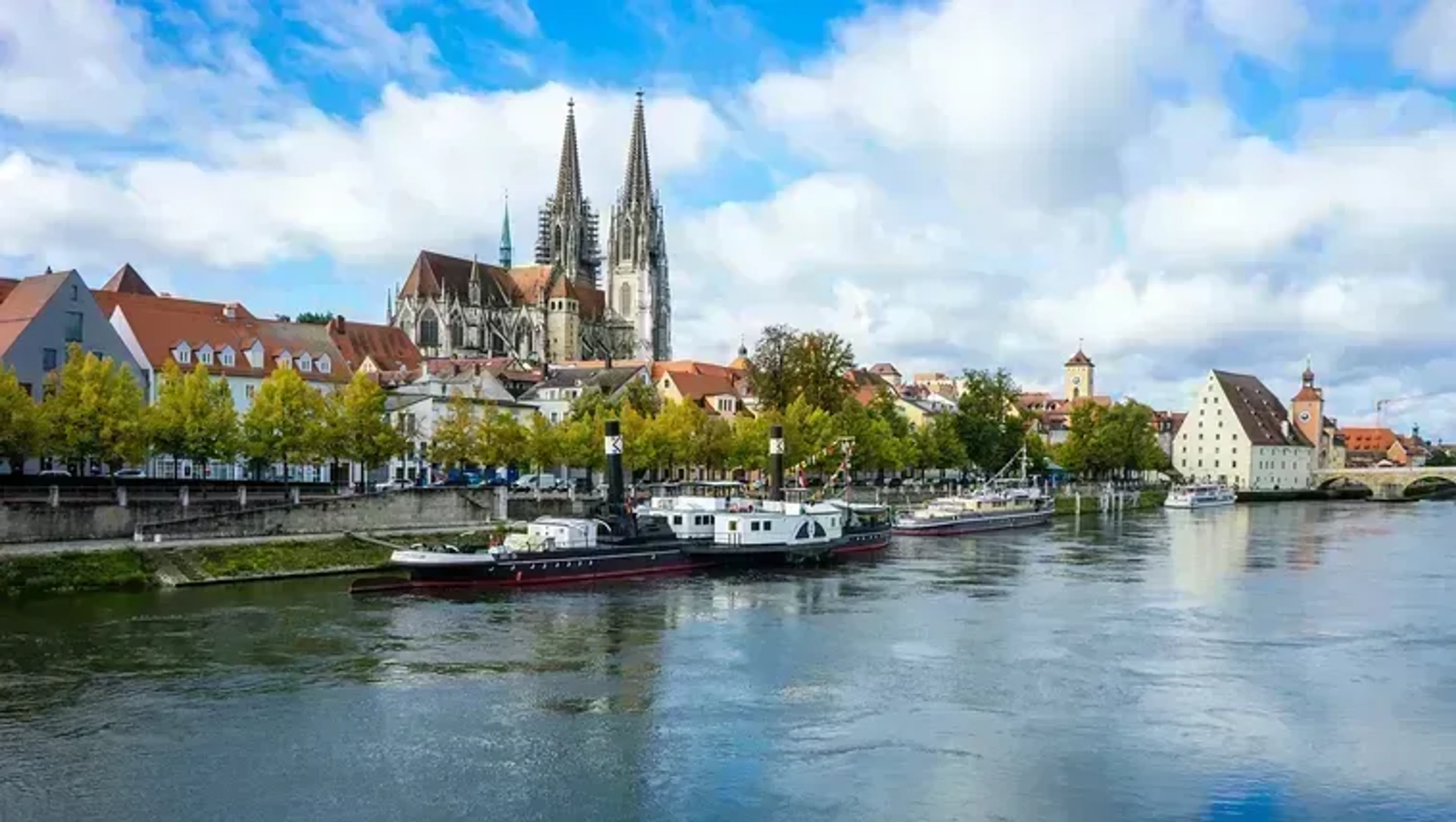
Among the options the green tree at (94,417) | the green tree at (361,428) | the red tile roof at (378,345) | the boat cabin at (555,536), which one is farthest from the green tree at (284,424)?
the red tile roof at (378,345)

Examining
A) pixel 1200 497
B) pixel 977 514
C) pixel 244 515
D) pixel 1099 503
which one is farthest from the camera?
pixel 1200 497

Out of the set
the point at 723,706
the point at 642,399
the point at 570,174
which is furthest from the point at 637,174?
the point at 723,706

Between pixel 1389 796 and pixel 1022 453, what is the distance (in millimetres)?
90322

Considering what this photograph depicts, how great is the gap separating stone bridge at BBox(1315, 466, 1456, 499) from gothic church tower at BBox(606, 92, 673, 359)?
92257 millimetres

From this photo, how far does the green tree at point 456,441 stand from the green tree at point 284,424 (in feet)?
27.8

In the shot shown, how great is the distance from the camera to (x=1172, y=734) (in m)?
28.3

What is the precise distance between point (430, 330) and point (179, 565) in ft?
350

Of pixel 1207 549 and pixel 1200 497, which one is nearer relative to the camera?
pixel 1207 549

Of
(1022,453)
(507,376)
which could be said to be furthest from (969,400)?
(507,376)

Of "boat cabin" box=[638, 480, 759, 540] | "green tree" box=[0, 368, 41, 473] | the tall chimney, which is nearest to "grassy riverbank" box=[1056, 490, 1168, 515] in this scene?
the tall chimney

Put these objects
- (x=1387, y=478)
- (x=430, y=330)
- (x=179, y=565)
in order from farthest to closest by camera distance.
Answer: (x=1387, y=478) < (x=430, y=330) < (x=179, y=565)

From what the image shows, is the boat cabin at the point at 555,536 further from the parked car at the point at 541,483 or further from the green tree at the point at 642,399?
the green tree at the point at 642,399

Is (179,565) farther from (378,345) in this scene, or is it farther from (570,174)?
(570,174)

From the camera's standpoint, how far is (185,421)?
59062 mm
